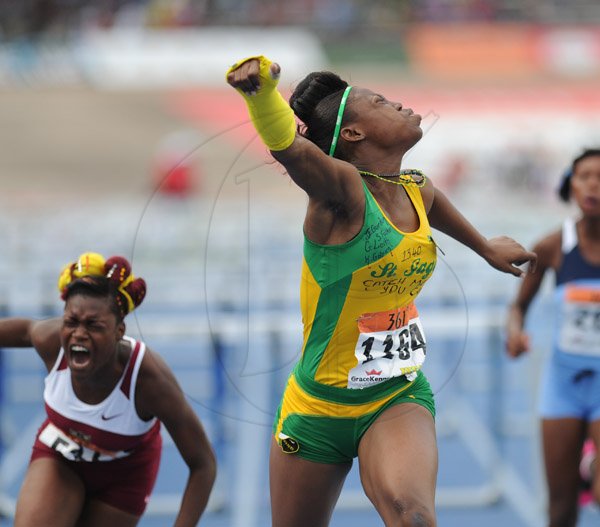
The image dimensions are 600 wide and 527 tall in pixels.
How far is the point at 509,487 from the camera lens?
25.2 ft

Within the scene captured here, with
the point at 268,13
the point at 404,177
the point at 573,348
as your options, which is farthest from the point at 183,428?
the point at 268,13

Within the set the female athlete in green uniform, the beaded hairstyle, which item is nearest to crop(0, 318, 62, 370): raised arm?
the beaded hairstyle

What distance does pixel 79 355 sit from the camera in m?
3.91

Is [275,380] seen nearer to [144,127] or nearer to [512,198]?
[512,198]

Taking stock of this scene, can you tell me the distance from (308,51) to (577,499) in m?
28.4

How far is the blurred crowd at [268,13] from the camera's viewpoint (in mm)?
33094

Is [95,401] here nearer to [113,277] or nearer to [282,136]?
[113,277]

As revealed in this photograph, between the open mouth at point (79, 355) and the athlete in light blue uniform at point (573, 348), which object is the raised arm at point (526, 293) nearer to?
the athlete in light blue uniform at point (573, 348)

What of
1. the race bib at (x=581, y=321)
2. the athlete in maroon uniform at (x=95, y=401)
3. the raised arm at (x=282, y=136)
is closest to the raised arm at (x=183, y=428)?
the athlete in maroon uniform at (x=95, y=401)

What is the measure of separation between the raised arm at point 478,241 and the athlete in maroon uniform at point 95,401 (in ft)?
3.70

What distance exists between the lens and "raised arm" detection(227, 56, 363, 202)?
3.06m

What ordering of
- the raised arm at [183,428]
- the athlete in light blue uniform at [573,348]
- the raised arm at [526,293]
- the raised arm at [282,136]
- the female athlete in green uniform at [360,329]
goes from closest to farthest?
1. the raised arm at [282,136]
2. the female athlete in green uniform at [360,329]
3. the raised arm at [183,428]
4. the athlete in light blue uniform at [573,348]
5. the raised arm at [526,293]

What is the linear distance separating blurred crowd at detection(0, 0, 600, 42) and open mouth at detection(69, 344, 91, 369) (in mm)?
29434

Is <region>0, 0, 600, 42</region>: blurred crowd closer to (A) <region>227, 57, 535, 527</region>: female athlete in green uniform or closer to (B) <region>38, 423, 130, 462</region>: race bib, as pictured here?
(B) <region>38, 423, 130, 462</region>: race bib
